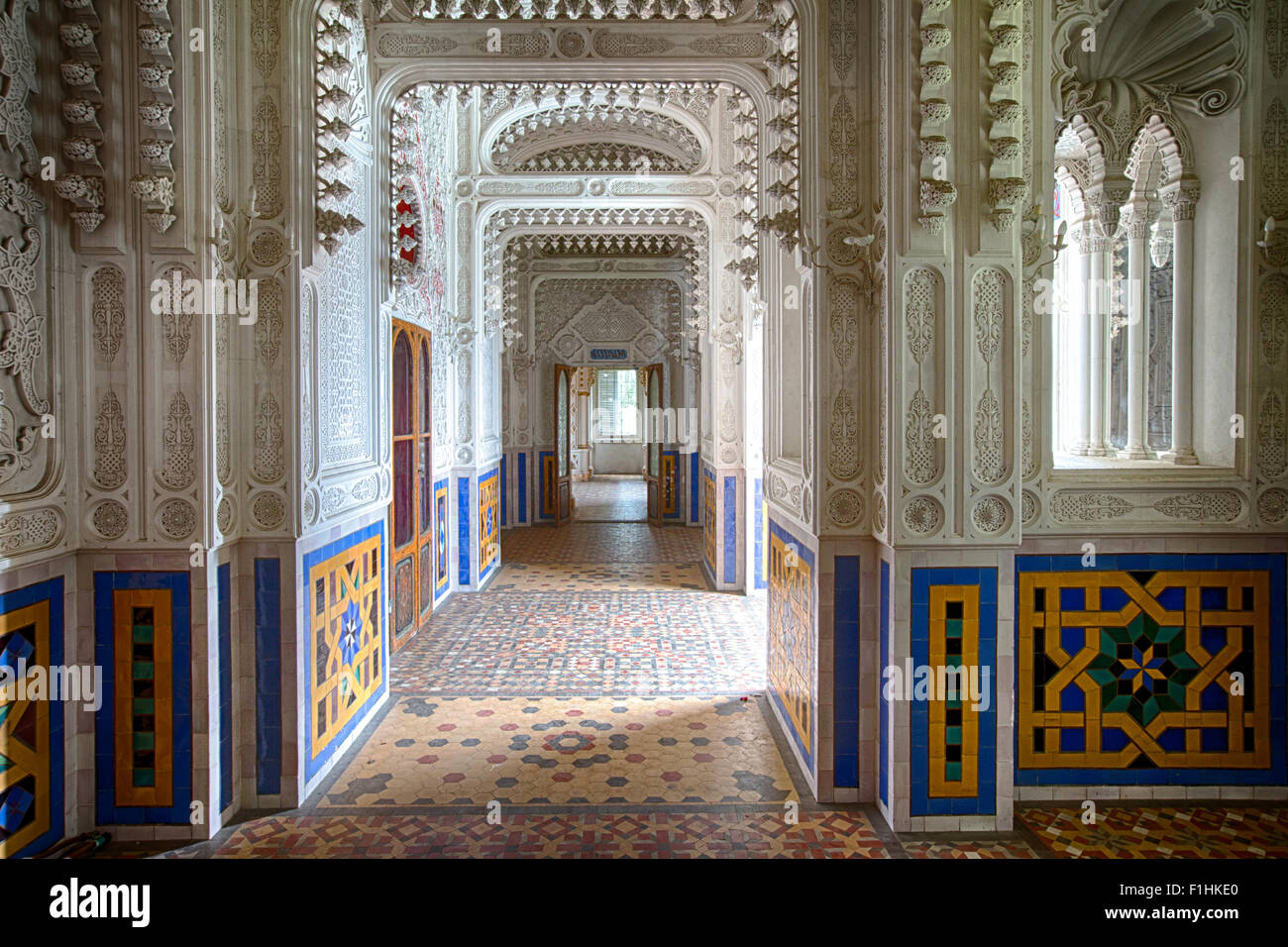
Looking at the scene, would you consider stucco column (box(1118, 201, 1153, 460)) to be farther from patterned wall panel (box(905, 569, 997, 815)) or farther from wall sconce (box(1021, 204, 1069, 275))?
patterned wall panel (box(905, 569, 997, 815))

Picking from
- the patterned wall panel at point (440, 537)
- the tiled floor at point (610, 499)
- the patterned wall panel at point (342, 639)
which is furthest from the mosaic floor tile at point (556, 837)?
the tiled floor at point (610, 499)

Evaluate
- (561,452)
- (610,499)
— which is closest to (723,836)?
(561,452)

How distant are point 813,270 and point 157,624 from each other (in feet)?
9.59

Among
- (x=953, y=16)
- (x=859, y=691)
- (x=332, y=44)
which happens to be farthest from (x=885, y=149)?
(x=332, y=44)

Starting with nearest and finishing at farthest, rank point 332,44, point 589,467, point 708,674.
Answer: point 332,44 < point 708,674 < point 589,467

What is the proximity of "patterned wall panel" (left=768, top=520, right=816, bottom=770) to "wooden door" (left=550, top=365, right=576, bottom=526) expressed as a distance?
806cm

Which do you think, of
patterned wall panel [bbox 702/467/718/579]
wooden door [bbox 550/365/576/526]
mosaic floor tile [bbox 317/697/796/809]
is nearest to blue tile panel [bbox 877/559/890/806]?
mosaic floor tile [bbox 317/697/796/809]

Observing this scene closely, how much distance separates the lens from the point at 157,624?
321 centimetres

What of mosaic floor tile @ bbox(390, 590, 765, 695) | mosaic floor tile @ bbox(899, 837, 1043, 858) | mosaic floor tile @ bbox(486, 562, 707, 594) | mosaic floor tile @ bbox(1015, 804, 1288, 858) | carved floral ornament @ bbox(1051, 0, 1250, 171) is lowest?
mosaic floor tile @ bbox(1015, 804, 1288, 858)

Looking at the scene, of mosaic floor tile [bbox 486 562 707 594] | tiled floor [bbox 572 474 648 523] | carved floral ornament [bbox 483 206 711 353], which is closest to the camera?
mosaic floor tile [bbox 486 562 707 594]

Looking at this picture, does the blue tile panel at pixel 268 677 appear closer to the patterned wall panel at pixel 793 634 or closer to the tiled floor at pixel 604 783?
the tiled floor at pixel 604 783

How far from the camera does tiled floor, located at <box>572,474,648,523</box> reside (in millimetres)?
13555

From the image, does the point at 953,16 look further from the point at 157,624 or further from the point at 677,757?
the point at 157,624

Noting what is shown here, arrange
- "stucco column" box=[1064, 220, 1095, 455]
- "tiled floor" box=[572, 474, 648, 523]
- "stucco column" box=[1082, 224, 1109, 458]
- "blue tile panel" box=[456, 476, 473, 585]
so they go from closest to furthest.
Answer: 1. "stucco column" box=[1082, 224, 1109, 458]
2. "stucco column" box=[1064, 220, 1095, 455]
3. "blue tile panel" box=[456, 476, 473, 585]
4. "tiled floor" box=[572, 474, 648, 523]
